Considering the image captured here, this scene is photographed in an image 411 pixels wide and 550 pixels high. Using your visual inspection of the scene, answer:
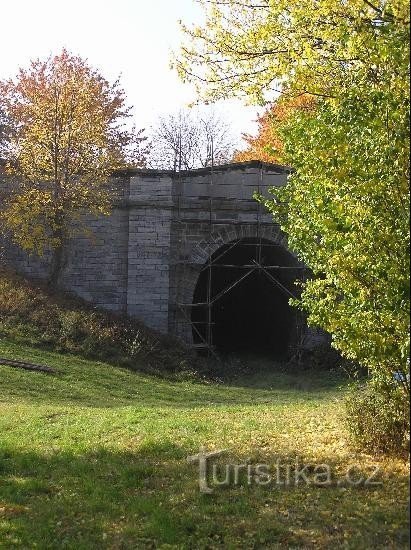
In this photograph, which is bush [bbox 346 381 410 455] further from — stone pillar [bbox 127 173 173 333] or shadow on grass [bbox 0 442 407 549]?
stone pillar [bbox 127 173 173 333]

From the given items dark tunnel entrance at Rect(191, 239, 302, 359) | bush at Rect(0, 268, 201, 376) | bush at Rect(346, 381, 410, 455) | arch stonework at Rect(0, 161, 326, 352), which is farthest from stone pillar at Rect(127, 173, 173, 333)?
bush at Rect(346, 381, 410, 455)

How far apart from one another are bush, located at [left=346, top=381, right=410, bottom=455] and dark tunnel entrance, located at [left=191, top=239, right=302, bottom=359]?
12.7 meters

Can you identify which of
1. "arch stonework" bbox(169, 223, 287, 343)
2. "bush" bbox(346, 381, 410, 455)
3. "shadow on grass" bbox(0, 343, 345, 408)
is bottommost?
"shadow on grass" bbox(0, 343, 345, 408)

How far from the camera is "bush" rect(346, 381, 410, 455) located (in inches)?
229

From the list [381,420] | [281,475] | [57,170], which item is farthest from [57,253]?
[381,420]

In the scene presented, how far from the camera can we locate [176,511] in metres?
5.45

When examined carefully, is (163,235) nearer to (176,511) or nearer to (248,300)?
(248,300)

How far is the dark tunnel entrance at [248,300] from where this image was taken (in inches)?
807

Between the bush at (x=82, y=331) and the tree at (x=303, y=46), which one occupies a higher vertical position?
the tree at (x=303, y=46)

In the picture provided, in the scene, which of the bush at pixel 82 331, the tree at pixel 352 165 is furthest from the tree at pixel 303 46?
the bush at pixel 82 331

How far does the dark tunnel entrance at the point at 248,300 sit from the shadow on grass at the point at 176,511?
12.6m

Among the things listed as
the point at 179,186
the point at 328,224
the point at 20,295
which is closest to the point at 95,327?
the point at 20,295

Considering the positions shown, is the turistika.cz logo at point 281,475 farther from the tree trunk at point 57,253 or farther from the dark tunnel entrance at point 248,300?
the tree trunk at point 57,253

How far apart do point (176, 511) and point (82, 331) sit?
1216 cm
